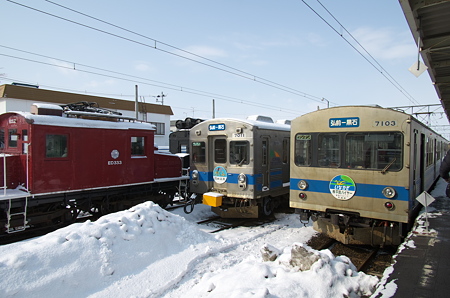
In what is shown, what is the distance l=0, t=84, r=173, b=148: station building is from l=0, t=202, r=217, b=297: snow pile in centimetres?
1662

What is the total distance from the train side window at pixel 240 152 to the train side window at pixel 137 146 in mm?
2952

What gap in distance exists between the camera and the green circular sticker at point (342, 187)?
681 centimetres

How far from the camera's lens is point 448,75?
30.6 feet

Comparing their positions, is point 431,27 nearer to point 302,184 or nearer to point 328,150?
point 328,150

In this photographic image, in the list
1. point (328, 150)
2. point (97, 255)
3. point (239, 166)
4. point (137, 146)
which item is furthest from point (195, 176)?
point (97, 255)

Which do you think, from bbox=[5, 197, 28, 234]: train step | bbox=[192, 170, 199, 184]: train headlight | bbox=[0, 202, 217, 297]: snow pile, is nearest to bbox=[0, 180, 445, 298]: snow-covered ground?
bbox=[0, 202, 217, 297]: snow pile

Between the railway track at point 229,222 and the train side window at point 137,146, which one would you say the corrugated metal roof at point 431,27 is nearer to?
the railway track at point 229,222

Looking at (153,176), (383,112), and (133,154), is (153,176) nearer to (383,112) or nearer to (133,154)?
(133,154)

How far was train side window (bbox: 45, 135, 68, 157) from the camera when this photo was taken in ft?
25.8

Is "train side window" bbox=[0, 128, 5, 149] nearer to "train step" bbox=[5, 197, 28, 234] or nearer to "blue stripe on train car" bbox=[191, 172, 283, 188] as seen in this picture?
"train step" bbox=[5, 197, 28, 234]

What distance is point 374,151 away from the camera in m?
6.56

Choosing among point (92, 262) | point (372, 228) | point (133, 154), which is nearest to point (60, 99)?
point (133, 154)

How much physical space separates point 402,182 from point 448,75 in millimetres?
5280

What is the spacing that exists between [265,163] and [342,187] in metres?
3.05
